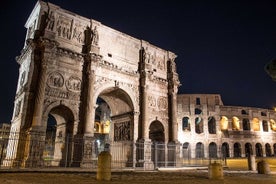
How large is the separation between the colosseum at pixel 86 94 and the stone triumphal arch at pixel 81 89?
0.06 meters

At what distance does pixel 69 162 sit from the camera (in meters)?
14.6

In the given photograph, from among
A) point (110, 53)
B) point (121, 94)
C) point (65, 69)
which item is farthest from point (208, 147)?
point (65, 69)

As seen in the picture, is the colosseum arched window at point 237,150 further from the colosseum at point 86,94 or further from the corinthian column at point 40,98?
the corinthian column at point 40,98

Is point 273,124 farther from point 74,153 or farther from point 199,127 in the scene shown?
point 74,153

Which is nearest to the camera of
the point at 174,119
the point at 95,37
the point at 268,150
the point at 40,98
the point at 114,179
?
the point at 114,179

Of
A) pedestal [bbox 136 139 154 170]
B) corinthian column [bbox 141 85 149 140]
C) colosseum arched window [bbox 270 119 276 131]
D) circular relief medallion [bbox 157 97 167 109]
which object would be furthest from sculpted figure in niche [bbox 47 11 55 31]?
colosseum arched window [bbox 270 119 276 131]

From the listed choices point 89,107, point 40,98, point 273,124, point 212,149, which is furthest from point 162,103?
point 273,124

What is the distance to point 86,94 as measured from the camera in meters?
15.8

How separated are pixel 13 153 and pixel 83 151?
4009 millimetres

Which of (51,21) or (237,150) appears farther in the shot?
(237,150)

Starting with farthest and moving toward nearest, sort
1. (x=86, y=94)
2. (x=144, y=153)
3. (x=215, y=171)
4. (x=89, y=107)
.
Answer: (x=144, y=153)
(x=86, y=94)
(x=89, y=107)
(x=215, y=171)

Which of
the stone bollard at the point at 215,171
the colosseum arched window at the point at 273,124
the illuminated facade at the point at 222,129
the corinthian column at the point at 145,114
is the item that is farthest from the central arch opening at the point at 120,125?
the colosseum arched window at the point at 273,124

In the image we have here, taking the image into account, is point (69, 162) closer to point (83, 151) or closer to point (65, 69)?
point (83, 151)

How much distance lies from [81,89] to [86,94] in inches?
23.9
